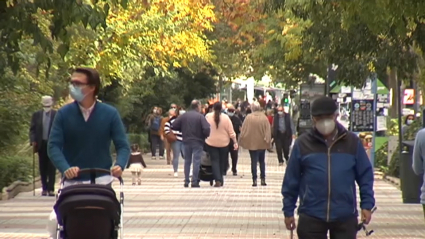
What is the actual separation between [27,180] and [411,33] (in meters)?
10.0

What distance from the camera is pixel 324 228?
29.1 ft

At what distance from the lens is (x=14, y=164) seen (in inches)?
946

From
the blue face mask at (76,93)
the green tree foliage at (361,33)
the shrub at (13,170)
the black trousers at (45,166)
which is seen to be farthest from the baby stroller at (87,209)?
the shrub at (13,170)

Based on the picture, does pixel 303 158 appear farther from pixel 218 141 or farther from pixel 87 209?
pixel 218 141

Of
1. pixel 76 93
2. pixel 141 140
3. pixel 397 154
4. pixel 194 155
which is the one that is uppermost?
pixel 76 93

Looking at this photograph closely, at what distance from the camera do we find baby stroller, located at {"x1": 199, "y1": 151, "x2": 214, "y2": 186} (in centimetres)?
2498

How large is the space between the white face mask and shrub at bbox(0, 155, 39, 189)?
46.9 feet

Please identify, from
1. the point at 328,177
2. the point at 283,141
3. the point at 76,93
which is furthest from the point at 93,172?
the point at 283,141

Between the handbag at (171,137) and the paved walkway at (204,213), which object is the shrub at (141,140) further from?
the paved walkway at (204,213)

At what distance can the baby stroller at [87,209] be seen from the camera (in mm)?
8633

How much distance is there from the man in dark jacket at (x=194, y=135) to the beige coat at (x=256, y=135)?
1044 mm

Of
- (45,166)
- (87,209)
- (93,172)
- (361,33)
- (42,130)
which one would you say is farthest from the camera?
(45,166)

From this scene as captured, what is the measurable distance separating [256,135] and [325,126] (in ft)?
54.8

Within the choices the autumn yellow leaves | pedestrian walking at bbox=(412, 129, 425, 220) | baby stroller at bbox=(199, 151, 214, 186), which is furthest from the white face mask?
the autumn yellow leaves
